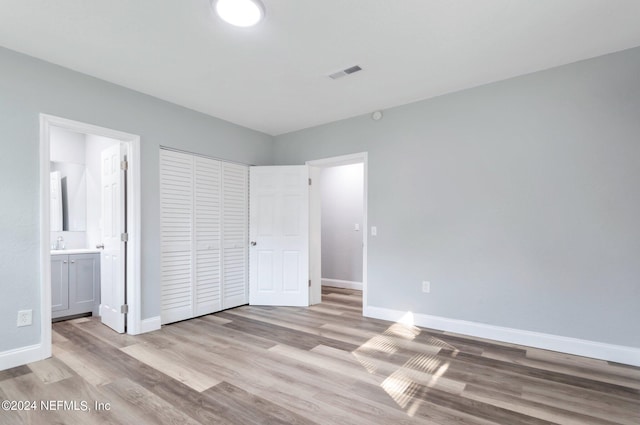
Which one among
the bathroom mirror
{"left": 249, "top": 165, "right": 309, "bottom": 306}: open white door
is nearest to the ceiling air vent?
{"left": 249, "top": 165, "right": 309, "bottom": 306}: open white door

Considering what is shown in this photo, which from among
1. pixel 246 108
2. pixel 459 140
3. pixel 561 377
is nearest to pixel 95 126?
pixel 246 108

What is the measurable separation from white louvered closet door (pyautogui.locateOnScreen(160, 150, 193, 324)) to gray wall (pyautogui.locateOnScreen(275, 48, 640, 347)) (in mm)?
2333

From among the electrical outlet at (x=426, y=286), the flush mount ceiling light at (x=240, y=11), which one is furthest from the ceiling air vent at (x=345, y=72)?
the electrical outlet at (x=426, y=286)

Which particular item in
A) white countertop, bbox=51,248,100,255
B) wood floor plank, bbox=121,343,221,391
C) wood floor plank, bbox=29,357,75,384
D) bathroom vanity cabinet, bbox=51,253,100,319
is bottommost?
wood floor plank, bbox=121,343,221,391

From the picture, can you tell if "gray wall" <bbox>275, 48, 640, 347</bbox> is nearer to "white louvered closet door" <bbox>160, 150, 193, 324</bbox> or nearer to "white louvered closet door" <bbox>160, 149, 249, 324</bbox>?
"white louvered closet door" <bbox>160, 149, 249, 324</bbox>

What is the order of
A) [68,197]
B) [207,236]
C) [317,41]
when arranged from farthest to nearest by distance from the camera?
[68,197]
[207,236]
[317,41]

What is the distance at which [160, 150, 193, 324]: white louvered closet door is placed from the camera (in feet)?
12.0

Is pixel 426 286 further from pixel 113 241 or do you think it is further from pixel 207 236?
pixel 113 241

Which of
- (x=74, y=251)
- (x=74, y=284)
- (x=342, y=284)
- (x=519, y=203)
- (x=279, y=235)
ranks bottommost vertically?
(x=342, y=284)

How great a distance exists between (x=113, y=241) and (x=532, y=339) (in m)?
4.55

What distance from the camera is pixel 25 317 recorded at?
2.62 meters

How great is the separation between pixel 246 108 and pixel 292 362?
117 inches

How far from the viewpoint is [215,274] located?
4203mm

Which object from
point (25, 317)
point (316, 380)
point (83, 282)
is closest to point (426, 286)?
point (316, 380)
